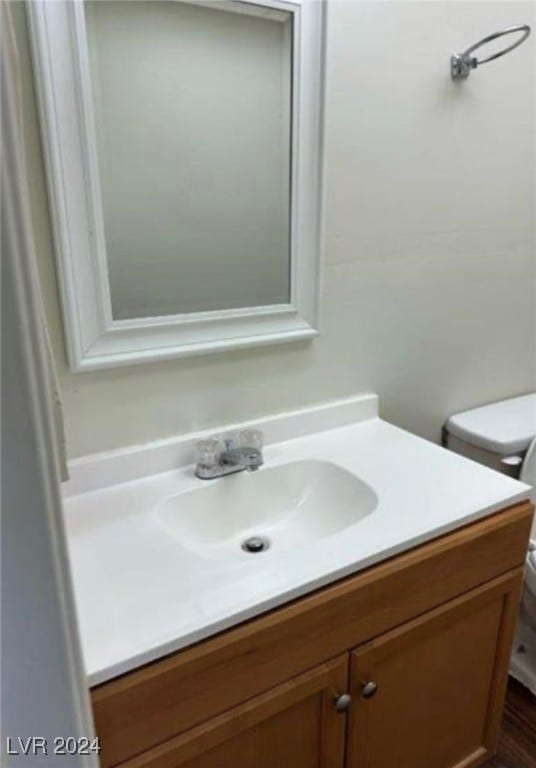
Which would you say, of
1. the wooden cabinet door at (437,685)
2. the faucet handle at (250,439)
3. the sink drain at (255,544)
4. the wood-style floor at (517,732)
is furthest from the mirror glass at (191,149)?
the wood-style floor at (517,732)

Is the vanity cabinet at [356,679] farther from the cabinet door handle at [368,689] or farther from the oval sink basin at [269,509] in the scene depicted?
the oval sink basin at [269,509]

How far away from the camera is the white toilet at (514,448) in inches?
57.9

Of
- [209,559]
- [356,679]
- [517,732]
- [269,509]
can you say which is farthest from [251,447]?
[517,732]

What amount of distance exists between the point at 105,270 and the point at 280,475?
0.57m

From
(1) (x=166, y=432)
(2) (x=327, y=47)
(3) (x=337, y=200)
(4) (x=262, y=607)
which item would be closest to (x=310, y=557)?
(4) (x=262, y=607)

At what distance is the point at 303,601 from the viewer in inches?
33.6

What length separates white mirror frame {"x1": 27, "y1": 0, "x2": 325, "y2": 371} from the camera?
2.99ft

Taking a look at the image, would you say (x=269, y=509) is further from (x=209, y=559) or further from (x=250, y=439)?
(x=209, y=559)

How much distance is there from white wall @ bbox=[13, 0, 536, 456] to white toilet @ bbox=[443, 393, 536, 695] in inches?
2.9

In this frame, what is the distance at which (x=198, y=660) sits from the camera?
2.50ft

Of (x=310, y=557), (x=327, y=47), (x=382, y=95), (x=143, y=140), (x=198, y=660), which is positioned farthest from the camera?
(x=382, y=95)

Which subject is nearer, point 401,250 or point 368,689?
point 368,689

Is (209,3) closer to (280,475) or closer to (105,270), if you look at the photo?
(105,270)

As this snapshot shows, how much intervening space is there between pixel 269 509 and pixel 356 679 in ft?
1.26
